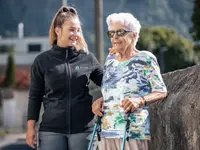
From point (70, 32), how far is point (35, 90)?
1.58ft

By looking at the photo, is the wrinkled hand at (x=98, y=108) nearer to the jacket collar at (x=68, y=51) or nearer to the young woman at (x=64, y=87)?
the young woman at (x=64, y=87)

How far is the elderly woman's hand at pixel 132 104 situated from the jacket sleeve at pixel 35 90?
92 cm

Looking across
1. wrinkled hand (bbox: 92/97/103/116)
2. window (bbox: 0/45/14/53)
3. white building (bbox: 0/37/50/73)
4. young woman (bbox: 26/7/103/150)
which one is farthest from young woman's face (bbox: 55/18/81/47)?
window (bbox: 0/45/14/53)

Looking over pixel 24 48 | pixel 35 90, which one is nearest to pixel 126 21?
pixel 35 90

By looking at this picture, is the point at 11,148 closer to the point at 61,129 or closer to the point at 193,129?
the point at 61,129

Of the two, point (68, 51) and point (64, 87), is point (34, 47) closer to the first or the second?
point (68, 51)

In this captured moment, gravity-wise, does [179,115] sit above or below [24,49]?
below

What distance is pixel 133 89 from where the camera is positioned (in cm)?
443

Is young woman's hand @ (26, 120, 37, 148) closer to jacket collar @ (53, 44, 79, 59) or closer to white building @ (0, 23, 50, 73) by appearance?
jacket collar @ (53, 44, 79, 59)

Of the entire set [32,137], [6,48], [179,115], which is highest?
[6,48]

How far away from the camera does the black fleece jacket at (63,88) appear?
490cm

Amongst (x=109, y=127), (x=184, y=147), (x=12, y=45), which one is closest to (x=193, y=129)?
(x=184, y=147)

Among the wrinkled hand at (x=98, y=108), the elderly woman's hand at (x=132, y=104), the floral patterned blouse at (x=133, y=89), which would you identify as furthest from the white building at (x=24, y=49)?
the elderly woman's hand at (x=132, y=104)

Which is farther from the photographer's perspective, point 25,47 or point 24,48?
point 25,47
